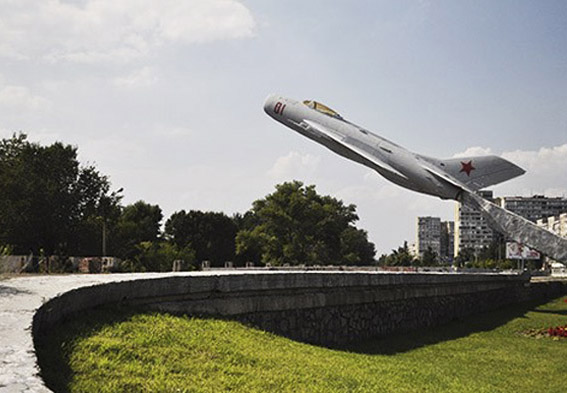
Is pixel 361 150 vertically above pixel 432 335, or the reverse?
pixel 361 150

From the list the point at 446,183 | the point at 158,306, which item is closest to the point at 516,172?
the point at 446,183

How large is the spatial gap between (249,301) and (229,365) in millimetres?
5118

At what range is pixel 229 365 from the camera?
29.4ft

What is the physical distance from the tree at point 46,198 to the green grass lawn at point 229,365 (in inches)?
1316

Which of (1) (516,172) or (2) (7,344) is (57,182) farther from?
(2) (7,344)

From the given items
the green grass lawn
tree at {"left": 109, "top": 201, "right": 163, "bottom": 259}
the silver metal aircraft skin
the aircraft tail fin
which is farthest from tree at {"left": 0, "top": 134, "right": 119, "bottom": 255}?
the green grass lawn

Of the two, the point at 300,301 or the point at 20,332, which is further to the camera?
the point at 300,301

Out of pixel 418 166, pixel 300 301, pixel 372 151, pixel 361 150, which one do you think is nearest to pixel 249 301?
pixel 300 301

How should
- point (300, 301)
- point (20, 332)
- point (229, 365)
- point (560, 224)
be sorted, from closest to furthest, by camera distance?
point (20, 332) → point (229, 365) → point (300, 301) → point (560, 224)

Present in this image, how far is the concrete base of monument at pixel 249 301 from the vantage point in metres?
6.84

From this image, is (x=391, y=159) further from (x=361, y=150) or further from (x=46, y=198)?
(x=46, y=198)

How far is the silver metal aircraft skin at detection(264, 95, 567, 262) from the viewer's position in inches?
1559

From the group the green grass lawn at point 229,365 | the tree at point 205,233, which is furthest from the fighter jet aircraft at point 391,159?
the tree at point 205,233

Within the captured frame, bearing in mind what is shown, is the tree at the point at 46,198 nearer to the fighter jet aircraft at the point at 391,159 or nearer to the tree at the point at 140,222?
the tree at the point at 140,222
